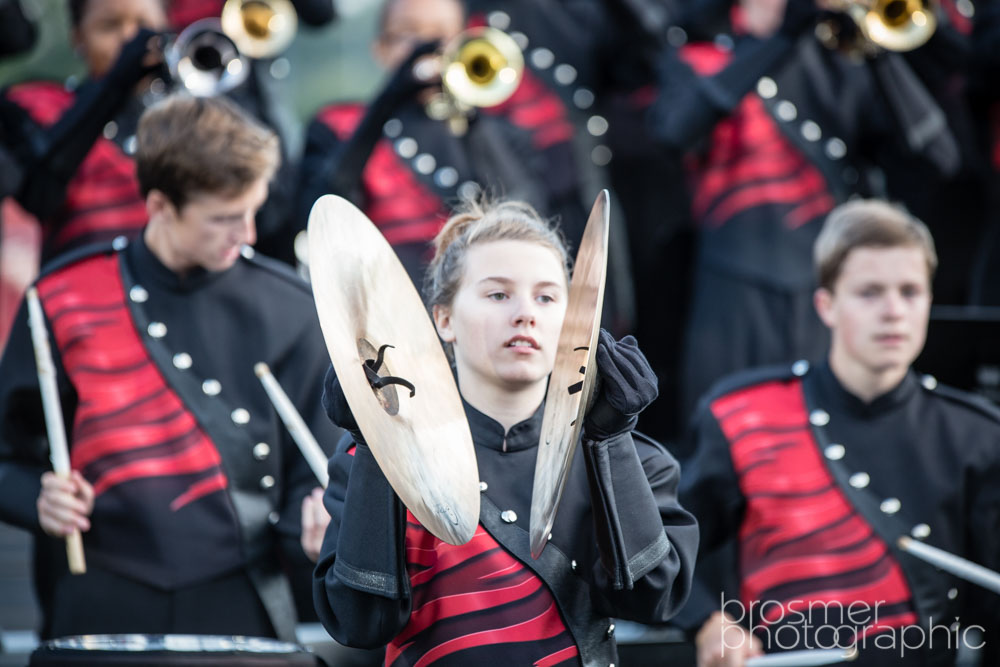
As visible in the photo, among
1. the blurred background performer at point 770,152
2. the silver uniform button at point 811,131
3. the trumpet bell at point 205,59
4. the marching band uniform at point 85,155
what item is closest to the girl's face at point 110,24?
the marching band uniform at point 85,155

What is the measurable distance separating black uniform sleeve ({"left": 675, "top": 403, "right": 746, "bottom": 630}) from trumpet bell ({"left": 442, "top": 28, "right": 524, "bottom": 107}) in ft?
6.28

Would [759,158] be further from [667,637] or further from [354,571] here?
[354,571]

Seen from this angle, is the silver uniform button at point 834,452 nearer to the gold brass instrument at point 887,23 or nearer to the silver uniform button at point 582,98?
the gold brass instrument at point 887,23

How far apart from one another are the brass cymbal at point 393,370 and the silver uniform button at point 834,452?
1.52 m

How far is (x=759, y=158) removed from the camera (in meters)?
4.87

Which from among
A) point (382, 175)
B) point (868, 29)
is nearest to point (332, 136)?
point (382, 175)

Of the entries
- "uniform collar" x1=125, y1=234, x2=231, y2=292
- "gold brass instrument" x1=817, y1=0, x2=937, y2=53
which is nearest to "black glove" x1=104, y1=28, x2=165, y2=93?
"uniform collar" x1=125, y1=234, x2=231, y2=292

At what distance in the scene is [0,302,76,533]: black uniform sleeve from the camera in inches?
130

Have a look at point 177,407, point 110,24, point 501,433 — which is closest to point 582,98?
point 110,24

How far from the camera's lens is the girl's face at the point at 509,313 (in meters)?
2.41

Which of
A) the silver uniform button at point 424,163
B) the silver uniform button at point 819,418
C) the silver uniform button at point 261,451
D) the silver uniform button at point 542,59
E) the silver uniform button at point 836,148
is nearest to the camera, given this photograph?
the silver uniform button at point 261,451

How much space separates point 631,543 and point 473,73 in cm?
303

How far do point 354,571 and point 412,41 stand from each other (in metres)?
3.25

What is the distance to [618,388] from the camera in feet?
7.10
